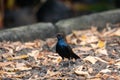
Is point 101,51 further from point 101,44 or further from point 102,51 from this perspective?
point 101,44

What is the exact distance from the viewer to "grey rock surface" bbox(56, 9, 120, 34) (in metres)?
7.75

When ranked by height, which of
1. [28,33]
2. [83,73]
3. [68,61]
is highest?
[28,33]

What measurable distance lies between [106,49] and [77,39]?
75 centimetres

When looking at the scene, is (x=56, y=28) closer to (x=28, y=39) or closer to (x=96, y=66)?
(x=28, y=39)

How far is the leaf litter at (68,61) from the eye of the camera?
5.69 m

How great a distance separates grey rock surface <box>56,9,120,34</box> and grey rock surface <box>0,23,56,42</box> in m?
0.19

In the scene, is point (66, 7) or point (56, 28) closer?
point (56, 28)

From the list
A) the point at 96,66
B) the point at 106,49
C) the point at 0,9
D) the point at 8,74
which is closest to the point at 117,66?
the point at 96,66

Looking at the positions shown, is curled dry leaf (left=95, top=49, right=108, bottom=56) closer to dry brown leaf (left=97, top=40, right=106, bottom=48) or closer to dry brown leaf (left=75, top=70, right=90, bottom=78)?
dry brown leaf (left=97, top=40, right=106, bottom=48)

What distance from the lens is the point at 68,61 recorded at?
6105mm

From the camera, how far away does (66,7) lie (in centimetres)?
1060

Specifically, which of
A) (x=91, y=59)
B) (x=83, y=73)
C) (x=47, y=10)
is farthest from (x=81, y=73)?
(x=47, y=10)

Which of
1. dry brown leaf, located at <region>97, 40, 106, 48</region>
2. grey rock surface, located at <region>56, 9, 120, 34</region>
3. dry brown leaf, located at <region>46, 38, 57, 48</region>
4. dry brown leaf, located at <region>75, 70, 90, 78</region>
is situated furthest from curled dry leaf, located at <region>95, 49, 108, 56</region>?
grey rock surface, located at <region>56, 9, 120, 34</region>

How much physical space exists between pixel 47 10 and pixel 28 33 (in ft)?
10.0
